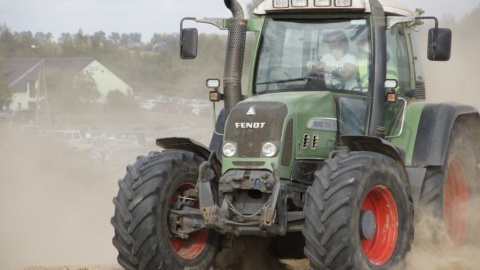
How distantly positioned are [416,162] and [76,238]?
21.1ft

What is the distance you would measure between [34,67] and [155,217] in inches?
1474

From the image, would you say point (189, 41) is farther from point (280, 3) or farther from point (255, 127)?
point (255, 127)

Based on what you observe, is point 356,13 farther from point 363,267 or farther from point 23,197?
point 23,197

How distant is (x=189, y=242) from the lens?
30.5ft

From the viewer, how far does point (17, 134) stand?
91.4 feet

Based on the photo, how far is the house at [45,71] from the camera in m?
42.5

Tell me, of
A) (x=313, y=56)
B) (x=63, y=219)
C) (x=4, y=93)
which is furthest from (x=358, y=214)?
(x=4, y=93)

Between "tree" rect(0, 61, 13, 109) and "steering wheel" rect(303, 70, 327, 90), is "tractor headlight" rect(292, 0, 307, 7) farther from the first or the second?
"tree" rect(0, 61, 13, 109)

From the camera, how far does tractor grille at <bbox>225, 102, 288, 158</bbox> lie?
8.74 m

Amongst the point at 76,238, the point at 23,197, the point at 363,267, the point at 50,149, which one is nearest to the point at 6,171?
the point at 23,197

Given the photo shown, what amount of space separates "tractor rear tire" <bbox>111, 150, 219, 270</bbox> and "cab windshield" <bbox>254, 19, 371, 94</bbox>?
4.46 ft

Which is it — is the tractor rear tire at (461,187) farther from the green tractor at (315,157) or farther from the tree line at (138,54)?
the tree line at (138,54)

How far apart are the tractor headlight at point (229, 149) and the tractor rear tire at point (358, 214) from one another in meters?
1.02

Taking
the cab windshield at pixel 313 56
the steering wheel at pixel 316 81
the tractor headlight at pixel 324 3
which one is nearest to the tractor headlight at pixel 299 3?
the tractor headlight at pixel 324 3
